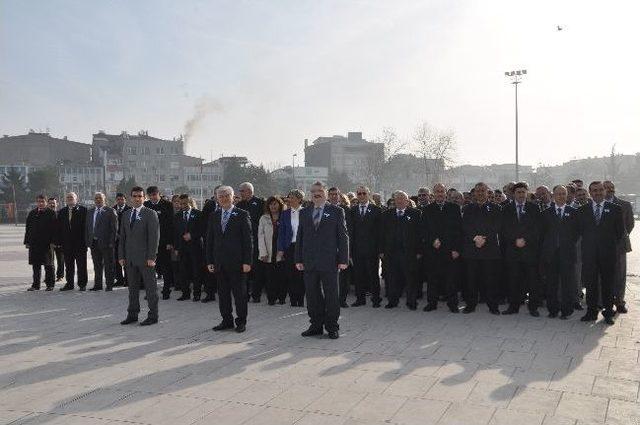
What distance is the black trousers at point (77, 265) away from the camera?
12156 millimetres

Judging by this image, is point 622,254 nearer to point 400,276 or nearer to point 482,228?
point 482,228

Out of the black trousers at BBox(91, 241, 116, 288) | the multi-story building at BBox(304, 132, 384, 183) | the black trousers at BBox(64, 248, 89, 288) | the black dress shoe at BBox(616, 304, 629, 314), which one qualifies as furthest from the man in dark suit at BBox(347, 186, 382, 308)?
the multi-story building at BBox(304, 132, 384, 183)

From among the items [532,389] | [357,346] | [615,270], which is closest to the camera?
[532,389]

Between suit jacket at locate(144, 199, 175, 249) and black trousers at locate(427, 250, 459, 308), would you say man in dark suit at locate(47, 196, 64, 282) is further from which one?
black trousers at locate(427, 250, 459, 308)

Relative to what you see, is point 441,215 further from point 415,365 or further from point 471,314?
point 415,365

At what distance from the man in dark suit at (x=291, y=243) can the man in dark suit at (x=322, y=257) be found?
1.77m

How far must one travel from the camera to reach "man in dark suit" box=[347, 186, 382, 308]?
32.7ft

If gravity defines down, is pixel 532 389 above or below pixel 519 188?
below

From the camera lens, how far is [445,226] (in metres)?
9.36

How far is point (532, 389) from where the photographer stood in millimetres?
5285

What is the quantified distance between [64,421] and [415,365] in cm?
341

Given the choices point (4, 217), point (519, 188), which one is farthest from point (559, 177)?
point (519, 188)

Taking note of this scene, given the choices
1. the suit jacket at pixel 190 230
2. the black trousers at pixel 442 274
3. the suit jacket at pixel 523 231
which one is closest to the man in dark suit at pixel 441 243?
→ the black trousers at pixel 442 274

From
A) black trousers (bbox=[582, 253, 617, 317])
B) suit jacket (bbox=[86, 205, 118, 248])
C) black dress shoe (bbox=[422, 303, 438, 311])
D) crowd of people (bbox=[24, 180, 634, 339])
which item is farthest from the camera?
suit jacket (bbox=[86, 205, 118, 248])
